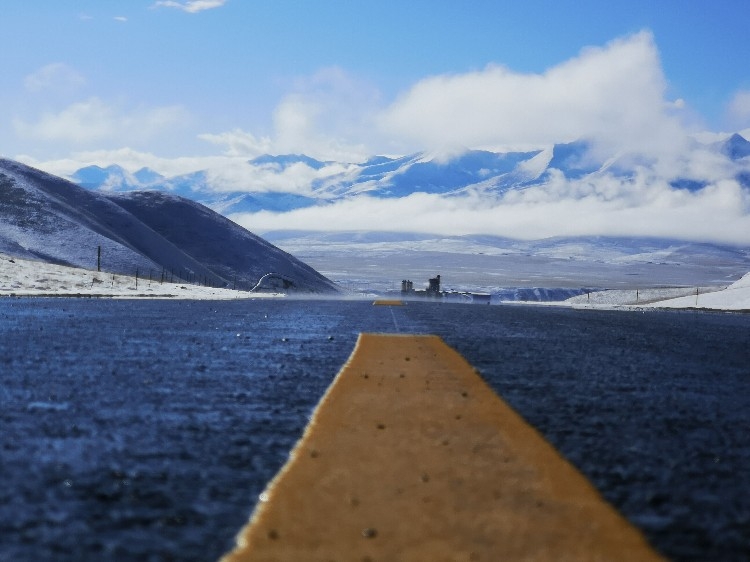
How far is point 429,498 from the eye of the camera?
11156 millimetres

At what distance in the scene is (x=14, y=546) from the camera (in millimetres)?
9297

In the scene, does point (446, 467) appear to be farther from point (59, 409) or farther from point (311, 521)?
point (59, 409)

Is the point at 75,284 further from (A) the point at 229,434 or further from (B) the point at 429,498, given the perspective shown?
(B) the point at 429,498

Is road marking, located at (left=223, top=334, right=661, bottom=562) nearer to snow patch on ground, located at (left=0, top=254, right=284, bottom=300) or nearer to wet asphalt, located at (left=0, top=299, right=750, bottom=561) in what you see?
Result: wet asphalt, located at (left=0, top=299, right=750, bottom=561)

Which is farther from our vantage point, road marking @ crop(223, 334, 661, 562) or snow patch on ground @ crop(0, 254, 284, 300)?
snow patch on ground @ crop(0, 254, 284, 300)

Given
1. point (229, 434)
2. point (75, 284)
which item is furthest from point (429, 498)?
point (75, 284)

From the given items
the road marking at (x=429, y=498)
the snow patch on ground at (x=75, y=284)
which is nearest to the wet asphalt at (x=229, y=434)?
the road marking at (x=429, y=498)

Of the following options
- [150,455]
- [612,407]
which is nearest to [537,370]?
[612,407]

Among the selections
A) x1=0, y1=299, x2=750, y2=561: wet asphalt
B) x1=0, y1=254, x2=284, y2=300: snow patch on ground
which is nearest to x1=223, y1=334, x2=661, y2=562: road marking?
x1=0, y1=299, x2=750, y2=561: wet asphalt

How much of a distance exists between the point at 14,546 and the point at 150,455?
173 inches

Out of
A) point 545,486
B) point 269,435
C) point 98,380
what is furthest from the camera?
point 98,380

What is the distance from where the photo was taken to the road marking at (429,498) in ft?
30.5

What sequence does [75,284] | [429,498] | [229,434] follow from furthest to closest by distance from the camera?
[75,284] → [229,434] → [429,498]

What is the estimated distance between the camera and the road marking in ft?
30.5
